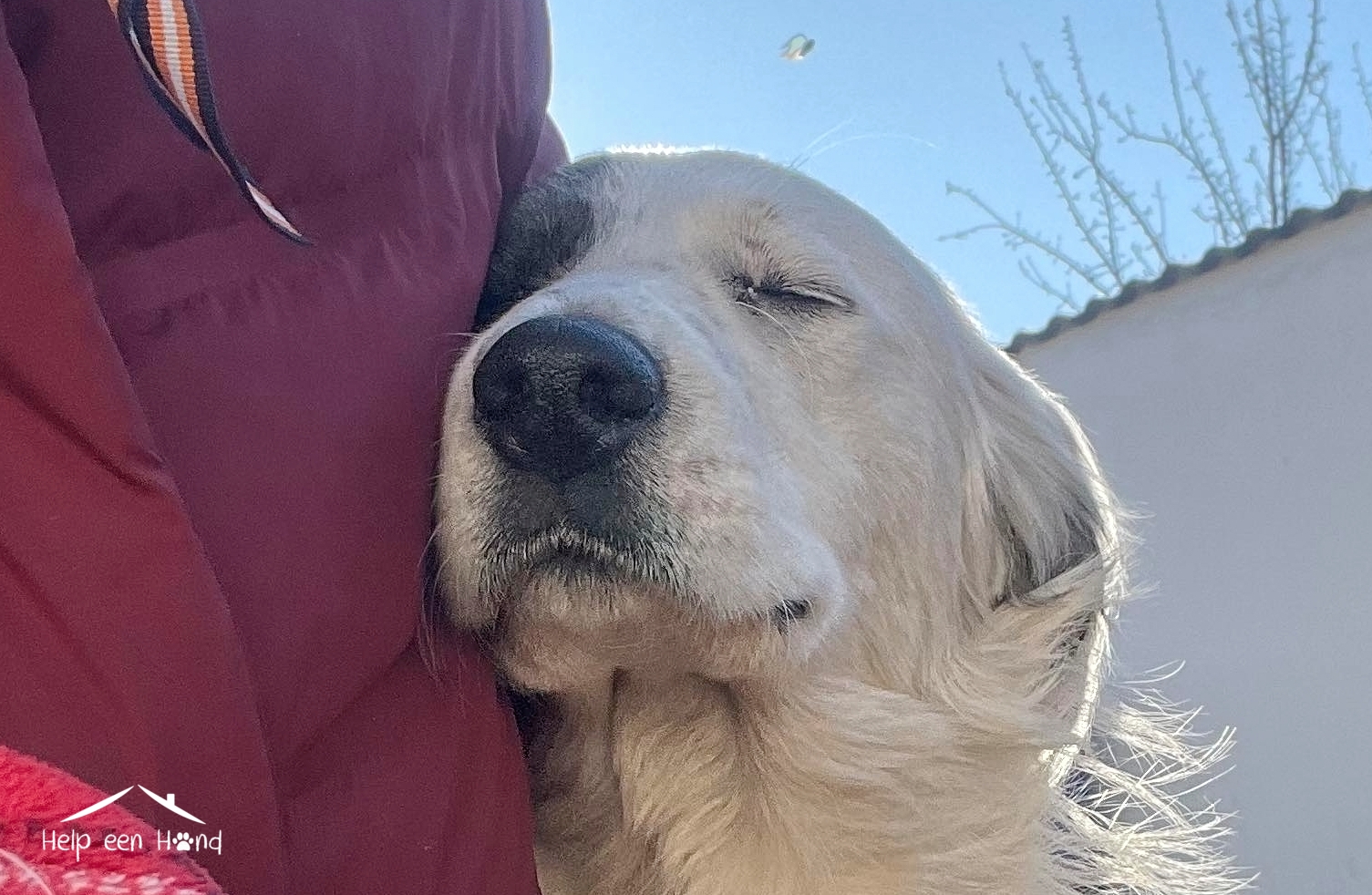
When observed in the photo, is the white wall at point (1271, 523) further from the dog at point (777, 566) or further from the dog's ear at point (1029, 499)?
the dog at point (777, 566)

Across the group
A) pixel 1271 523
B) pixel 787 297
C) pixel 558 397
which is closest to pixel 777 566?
pixel 558 397

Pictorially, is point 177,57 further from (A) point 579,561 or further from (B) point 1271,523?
(B) point 1271,523

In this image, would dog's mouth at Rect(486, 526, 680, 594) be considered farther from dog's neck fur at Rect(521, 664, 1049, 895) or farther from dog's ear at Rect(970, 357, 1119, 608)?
dog's ear at Rect(970, 357, 1119, 608)

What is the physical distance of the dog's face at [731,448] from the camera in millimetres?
911

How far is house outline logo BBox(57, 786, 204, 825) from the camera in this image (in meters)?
0.54

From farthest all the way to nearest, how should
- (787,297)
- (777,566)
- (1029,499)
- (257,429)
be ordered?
1. (1029,499)
2. (787,297)
3. (777,566)
4. (257,429)

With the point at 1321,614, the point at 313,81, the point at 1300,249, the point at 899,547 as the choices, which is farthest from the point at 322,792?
the point at 1300,249

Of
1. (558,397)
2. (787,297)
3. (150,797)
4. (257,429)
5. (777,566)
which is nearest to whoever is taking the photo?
(150,797)

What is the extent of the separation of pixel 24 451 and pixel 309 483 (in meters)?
0.18

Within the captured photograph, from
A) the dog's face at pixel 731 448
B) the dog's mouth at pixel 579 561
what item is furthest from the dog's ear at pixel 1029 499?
the dog's mouth at pixel 579 561

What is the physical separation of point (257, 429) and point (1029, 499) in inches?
→ 45.6

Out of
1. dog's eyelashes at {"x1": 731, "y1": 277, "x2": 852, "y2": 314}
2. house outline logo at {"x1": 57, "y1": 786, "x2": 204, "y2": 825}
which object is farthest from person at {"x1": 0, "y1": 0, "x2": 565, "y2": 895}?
dog's eyelashes at {"x1": 731, "y1": 277, "x2": 852, "y2": 314}

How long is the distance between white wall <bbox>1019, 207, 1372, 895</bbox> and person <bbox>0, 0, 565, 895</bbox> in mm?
2857

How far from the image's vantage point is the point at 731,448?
98cm
